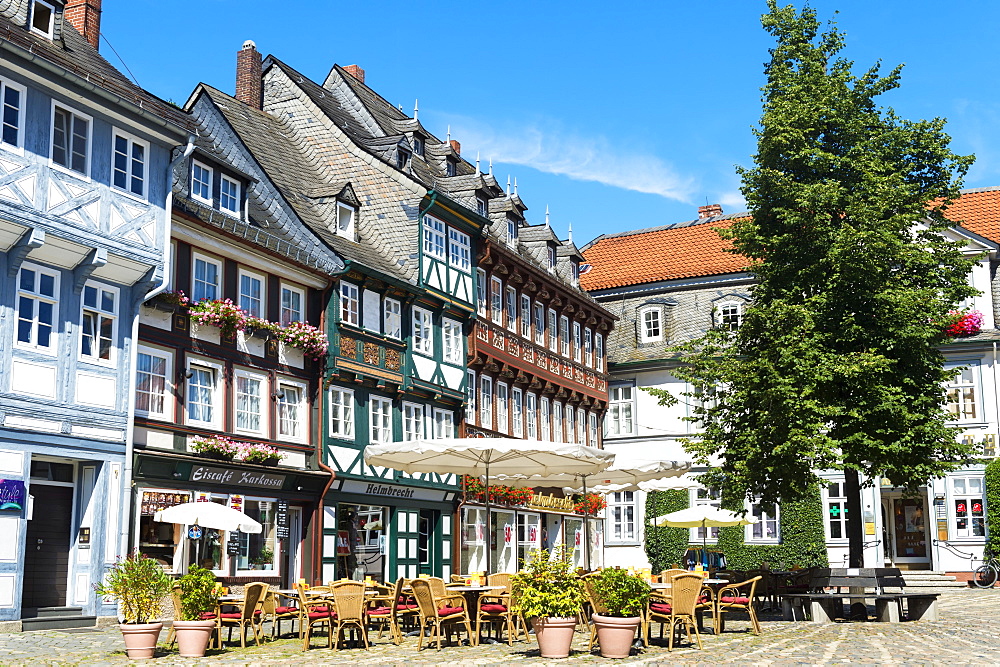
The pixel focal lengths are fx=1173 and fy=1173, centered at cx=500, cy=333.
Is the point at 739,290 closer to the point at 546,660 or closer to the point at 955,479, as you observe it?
the point at 955,479

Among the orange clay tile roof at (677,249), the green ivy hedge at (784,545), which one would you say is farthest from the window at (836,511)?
the orange clay tile roof at (677,249)

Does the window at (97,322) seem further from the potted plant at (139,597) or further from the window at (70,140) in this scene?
the potted plant at (139,597)

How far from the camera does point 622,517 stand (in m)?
40.8

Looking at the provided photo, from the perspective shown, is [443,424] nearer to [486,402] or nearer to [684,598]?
[486,402]

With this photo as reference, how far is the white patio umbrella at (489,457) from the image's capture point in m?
18.0

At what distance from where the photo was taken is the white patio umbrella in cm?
1802

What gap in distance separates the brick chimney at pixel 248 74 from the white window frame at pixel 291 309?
854 centimetres

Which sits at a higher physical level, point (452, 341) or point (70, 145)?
point (70, 145)

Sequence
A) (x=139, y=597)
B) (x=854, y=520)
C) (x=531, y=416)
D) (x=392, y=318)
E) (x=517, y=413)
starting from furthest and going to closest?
(x=531, y=416) → (x=517, y=413) → (x=392, y=318) → (x=854, y=520) → (x=139, y=597)

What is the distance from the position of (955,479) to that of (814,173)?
59.6ft

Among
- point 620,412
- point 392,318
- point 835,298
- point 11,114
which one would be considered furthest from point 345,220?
point 620,412

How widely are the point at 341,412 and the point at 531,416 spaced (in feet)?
35.2

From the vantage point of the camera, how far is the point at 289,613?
56.3 ft

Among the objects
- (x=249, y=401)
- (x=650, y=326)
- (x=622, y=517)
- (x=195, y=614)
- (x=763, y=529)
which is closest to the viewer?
(x=195, y=614)
